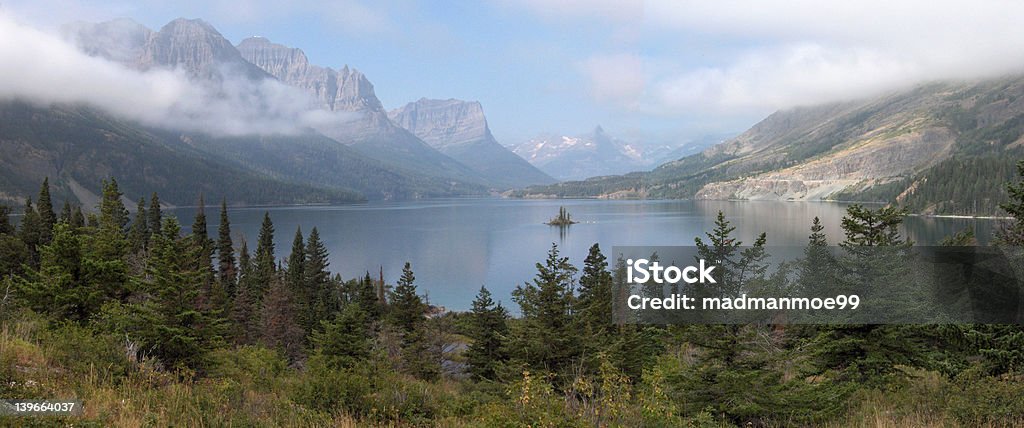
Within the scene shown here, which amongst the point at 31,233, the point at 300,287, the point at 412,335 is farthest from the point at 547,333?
the point at 31,233

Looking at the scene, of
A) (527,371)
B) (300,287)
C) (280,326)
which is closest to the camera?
(527,371)

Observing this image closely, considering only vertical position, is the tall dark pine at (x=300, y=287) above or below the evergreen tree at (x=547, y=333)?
below

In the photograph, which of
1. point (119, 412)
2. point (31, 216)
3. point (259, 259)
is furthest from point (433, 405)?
point (31, 216)

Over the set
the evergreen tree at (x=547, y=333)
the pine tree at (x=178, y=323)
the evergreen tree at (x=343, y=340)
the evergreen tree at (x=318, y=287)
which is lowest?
the evergreen tree at (x=318, y=287)

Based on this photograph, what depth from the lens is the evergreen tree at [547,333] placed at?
19719mm

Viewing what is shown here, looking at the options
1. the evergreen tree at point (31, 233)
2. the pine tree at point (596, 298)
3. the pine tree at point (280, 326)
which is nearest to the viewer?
the pine tree at point (596, 298)

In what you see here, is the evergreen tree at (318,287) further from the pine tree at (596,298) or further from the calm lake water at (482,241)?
→ the pine tree at (596,298)

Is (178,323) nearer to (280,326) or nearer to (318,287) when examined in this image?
(280,326)

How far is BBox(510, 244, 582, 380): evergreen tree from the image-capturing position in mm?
19719

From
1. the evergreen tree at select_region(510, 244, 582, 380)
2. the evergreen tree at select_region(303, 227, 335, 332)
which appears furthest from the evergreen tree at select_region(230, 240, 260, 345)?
the evergreen tree at select_region(510, 244, 582, 380)

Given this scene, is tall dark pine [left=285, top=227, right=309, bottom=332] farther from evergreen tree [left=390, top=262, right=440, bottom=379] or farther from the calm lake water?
the calm lake water

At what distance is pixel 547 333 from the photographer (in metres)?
19.7

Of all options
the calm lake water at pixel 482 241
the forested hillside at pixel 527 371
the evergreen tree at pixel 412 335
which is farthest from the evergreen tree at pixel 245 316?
the calm lake water at pixel 482 241

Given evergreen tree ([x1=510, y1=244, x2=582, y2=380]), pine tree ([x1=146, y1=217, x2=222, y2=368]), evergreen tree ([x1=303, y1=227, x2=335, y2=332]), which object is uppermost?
pine tree ([x1=146, y1=217, x2=222, y2=368])
